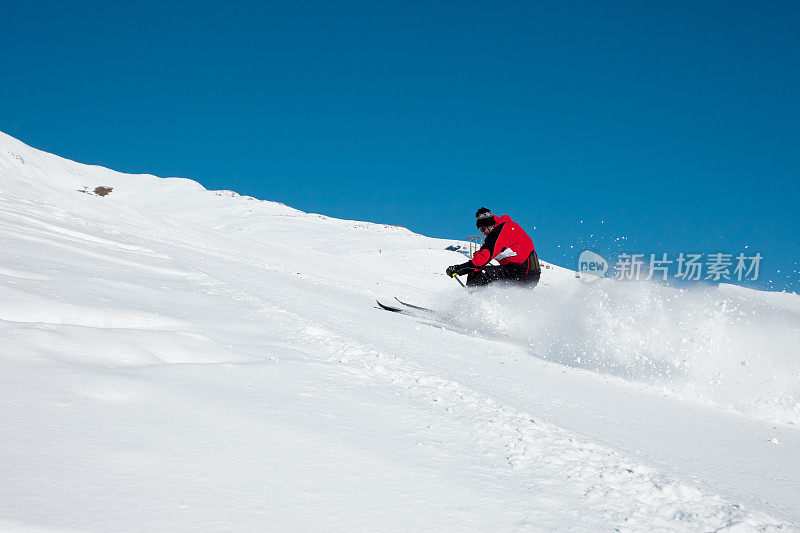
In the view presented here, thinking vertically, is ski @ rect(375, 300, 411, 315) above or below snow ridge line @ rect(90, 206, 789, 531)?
above

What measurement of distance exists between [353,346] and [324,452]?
1853mm

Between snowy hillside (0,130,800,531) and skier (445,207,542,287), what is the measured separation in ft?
6.55

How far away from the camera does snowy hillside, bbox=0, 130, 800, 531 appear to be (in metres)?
1.39

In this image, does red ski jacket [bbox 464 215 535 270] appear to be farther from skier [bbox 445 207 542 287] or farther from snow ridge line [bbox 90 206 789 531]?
snow ridge line [bbox 90 206 789 531]

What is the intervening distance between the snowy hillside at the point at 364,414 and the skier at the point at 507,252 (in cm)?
200

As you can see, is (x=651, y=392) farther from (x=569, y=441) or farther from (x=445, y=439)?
(x=445, y=439)

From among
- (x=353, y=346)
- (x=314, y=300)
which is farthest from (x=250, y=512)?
(x=314, y=300)

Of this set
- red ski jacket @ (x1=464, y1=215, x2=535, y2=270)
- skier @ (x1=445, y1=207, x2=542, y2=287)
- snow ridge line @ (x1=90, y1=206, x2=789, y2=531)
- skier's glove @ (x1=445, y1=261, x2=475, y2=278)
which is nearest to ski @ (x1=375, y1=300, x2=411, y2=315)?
skier's glove @ (x1=445, y1=261, x2=475, y2=278)

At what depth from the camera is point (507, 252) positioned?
25.6 ft

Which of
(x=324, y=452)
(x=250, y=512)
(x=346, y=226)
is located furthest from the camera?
(x=346, y=226)

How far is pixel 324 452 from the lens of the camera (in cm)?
173

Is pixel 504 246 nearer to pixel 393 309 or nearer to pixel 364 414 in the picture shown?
pixel 393 309

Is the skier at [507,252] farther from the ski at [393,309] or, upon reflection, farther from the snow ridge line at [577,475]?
the snow ridge line at [577,475]

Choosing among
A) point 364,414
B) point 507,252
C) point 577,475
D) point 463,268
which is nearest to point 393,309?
point 463,268
